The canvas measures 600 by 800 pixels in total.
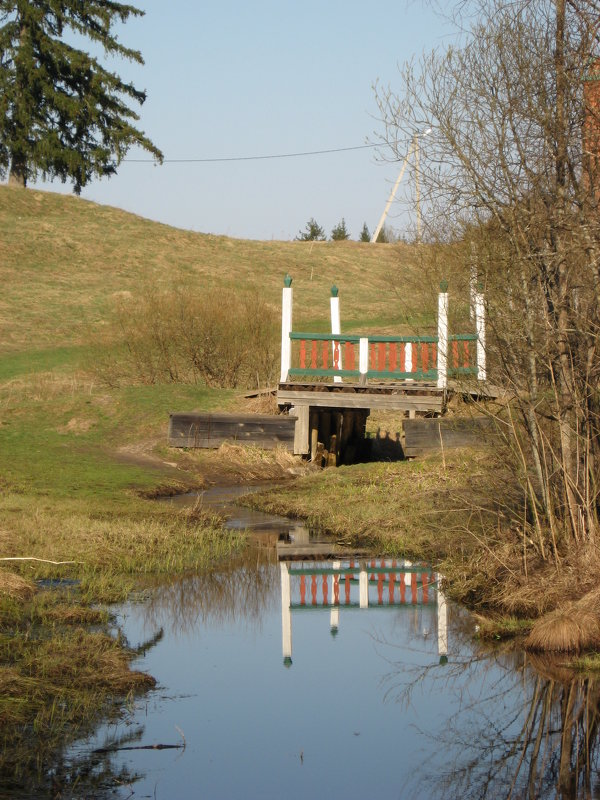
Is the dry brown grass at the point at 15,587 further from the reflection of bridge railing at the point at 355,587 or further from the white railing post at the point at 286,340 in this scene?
the white railing post at the point at 286,340

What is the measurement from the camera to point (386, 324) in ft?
152

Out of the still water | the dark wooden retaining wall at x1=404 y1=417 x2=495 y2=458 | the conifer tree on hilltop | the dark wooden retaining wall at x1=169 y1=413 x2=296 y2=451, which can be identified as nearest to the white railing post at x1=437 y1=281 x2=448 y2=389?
the dark wooden retaining wall at x1=404 y1=417 x2=495 y2=458

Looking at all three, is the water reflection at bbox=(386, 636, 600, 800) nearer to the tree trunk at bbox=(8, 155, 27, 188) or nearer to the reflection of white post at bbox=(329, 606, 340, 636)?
the reflection of white post at bbox=(329, 606, 340, 636)

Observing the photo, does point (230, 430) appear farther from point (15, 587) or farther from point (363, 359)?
point (15, 587)

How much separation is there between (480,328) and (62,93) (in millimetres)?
46283

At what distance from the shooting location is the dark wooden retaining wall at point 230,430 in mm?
23203

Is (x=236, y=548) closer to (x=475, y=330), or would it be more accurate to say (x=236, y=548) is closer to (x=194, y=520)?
(x=194, y=520)

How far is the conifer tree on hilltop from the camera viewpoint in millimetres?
52719

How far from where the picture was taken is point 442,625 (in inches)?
429

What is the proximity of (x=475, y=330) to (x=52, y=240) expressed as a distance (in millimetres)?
49976

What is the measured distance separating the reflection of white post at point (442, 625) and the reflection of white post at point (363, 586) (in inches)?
30.7

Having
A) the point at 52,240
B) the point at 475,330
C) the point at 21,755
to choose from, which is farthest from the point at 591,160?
the point at 52,240

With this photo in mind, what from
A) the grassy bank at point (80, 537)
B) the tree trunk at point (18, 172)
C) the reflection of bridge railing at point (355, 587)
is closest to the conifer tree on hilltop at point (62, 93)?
the tree trunk at point (18, 172)

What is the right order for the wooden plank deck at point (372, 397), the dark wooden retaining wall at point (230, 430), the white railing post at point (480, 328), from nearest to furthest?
the white railing post at point (480, 328)
the wooden plank deck at point (372, 397)
the dark wooden retaining wall at point (230, 430)
